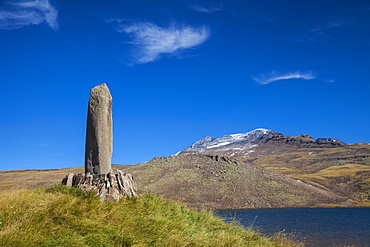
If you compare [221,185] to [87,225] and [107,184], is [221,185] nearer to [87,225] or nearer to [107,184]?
[107,184]

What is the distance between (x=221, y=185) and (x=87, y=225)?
4920cm

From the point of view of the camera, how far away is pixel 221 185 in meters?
55.4

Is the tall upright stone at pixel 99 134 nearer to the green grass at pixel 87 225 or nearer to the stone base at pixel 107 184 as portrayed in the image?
the stone base at pixel 107 184

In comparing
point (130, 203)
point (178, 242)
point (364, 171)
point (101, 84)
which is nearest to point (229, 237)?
point (178, 242)

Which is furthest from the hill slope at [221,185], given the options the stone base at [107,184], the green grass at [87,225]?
the green grass at [87,225]

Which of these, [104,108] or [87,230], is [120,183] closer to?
[104,108]

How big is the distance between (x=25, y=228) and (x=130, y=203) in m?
4.64

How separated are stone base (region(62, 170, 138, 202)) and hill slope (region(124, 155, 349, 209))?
111 ft

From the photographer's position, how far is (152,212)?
35.0ft

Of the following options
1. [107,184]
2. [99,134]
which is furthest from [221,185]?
[107,184]

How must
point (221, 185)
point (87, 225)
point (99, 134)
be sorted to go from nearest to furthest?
point (87, 225), point (99, 134), point (221, 185)

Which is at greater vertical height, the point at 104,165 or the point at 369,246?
the point at 104,165

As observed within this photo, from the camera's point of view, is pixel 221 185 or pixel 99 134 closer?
pixel 99 134

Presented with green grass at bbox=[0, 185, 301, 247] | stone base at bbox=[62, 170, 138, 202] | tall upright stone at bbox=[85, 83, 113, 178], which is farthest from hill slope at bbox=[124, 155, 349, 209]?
green grass at bbox=[0, 185, 301, 247]
